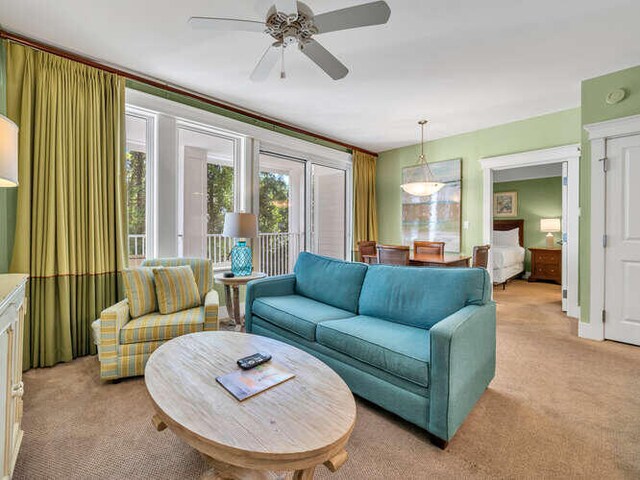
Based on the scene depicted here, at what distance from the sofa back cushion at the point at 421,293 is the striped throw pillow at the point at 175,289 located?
1.44 m

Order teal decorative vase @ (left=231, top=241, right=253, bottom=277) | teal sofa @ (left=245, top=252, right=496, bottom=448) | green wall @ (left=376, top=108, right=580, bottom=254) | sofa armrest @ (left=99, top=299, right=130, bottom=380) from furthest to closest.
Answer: green wall @ (left=376, top=108, right=580, bottom=254)
teal decorative vase @ (left=231, top=241, right=253, bottom=277)
sofa armrest @ (left=99, top=299, right=130, bottom=380)
teal sofa @ (left=245, top=252, right=496, bottom=448)

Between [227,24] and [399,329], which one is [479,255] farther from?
[227,24]

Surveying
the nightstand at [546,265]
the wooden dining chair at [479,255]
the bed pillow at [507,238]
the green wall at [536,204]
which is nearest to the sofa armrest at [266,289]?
the wooden dining chair at [479,255]

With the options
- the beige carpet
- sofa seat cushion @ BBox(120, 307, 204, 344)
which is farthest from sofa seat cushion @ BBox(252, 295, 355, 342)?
the beige carpet

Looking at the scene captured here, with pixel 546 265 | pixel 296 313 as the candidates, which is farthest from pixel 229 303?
pixel 546 265

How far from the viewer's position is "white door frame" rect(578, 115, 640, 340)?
305 cm

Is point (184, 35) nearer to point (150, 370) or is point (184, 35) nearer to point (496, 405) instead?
point (150, 370)

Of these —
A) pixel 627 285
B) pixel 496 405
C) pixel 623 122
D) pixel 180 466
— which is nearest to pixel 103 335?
pixel 180 466

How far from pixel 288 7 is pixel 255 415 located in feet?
6.44

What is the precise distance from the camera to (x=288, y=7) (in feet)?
5.46

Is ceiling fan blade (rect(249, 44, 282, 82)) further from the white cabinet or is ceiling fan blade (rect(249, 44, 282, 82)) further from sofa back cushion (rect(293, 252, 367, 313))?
the white cabinet

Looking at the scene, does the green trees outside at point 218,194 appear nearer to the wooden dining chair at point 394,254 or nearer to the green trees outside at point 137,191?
the green trees outside at point 137,191

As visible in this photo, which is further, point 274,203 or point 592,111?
point 274,203

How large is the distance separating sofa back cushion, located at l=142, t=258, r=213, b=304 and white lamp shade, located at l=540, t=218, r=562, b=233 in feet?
23.4
